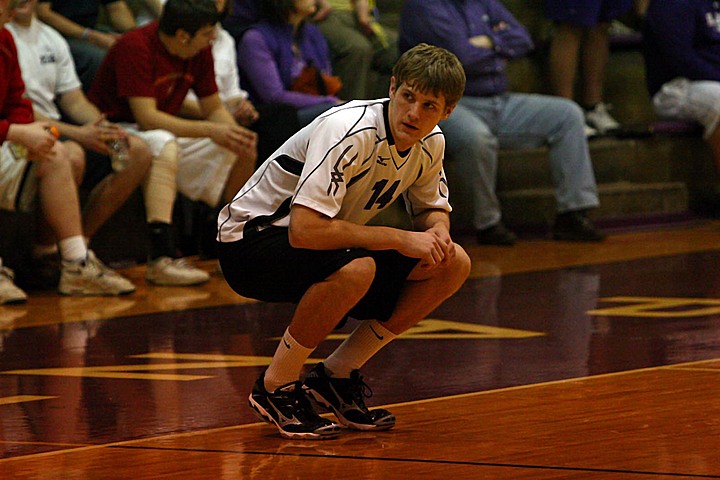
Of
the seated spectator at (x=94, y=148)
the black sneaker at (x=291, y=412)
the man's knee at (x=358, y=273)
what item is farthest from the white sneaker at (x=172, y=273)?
the man's knee at (x=358, y=273)

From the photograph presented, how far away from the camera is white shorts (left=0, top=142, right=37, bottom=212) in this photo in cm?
525

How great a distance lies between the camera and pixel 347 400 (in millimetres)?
2998

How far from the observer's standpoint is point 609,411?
303 centimetres

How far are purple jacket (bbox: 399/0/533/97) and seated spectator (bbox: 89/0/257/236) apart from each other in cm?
136

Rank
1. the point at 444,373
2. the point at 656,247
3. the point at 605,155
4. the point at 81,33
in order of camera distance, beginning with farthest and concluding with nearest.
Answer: the point at 605,155 → the point at 656,247 → the point at 81,33 → the point at 444,373

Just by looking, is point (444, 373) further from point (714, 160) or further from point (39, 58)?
point (714, 160)

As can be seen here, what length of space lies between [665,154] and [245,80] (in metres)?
2.87

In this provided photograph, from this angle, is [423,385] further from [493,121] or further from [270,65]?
[493,121]

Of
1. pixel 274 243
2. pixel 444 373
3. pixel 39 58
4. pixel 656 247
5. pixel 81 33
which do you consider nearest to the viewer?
pixel 274 243

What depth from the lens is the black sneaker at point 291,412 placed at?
2.86m

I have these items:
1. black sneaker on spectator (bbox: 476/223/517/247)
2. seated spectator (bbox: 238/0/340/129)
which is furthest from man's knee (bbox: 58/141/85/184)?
black sneaker on spectator (bbox: 476/223/517/247)

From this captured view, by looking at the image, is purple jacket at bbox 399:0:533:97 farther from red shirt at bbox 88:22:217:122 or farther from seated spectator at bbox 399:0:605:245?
red shirt at bbox 88:22:217:122

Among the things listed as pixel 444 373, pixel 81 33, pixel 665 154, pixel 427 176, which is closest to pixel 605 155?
pixel 665 154

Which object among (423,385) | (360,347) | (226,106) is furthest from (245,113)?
(360,347)
